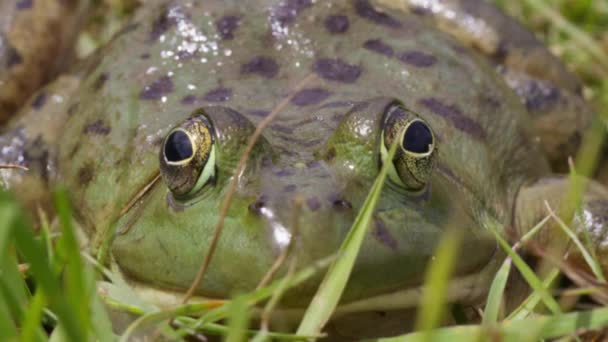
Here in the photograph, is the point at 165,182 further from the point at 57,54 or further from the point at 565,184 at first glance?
the point at 57,54

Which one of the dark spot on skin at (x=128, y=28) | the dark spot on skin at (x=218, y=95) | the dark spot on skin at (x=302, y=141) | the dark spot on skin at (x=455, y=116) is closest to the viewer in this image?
the dark spot on skin at (x=302, y=141)

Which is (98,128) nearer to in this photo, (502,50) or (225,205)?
(225,205)

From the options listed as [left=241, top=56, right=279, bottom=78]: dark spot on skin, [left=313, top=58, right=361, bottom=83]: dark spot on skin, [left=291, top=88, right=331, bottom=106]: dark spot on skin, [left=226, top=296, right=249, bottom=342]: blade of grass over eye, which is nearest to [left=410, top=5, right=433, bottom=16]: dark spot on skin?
[left=313, top=58, right=361, bottom=83]: dark spot on skin

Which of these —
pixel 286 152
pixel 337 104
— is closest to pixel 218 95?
pixel 337 104

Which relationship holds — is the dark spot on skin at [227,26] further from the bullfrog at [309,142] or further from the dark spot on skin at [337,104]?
the dark spot on skin at [337,104]

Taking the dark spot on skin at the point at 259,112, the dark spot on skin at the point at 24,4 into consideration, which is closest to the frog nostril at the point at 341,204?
the dark spot on skin at the point at 259,112

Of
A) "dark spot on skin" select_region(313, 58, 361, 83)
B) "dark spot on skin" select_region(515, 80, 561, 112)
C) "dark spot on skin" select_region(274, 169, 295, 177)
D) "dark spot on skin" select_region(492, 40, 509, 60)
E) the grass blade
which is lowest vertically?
"dark spot on skin" select_region(515, 80, 561, 112)

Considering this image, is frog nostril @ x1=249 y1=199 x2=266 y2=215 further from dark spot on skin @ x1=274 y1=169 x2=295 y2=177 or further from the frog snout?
dark spot on skin @ x1=274 y1=169 x2=295 y2=177

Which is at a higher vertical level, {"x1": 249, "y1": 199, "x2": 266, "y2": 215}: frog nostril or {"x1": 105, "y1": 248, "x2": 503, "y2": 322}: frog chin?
{"x1": 249, "y1": 199, "x2": 266, "y2": 215}: frog nostril
